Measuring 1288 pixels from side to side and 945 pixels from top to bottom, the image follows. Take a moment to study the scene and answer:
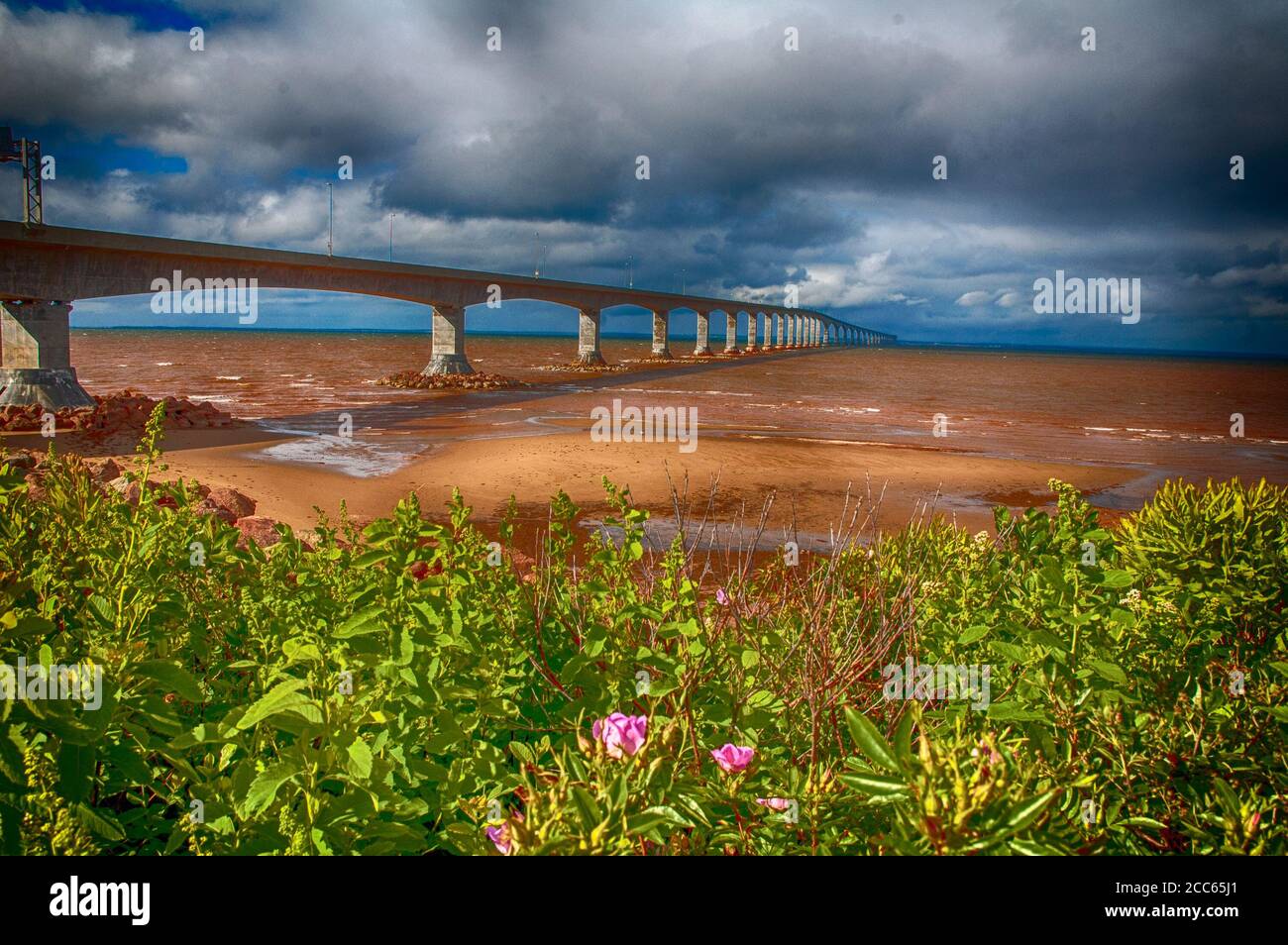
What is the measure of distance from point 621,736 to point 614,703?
784mm

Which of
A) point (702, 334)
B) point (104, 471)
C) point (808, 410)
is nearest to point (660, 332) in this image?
point (702, 334)

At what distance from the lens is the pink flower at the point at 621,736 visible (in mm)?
1557

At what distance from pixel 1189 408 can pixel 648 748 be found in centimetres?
4480

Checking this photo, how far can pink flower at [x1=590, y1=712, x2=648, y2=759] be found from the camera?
5.11 feet

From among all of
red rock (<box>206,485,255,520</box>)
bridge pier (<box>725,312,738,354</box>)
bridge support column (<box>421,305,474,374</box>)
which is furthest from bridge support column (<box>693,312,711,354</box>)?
red rock (<box>206,485,255,520</box>)

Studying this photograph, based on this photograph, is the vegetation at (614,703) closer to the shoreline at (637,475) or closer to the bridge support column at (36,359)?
the shoreline at (637,475)

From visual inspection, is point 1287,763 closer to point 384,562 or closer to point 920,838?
point 920,838

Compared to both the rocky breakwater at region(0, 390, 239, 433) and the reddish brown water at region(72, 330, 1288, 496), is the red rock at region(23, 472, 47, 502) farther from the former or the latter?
the rocky breakwater at region(0, 390, 239, 433)

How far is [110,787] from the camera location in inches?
77.9

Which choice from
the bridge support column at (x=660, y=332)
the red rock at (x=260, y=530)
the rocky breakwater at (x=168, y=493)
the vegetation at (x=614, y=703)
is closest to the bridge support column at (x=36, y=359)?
the rocky breakwater at (x=168, y=493)

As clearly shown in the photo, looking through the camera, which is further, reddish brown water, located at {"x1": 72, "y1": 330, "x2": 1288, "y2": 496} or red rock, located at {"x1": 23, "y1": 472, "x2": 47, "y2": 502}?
reddish brown water, located at {"x1": 72, "y1": 330, "x2": 1288, "y2": 496}

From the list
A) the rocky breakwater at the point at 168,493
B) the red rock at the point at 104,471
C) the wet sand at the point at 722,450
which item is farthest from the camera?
the wet sand at the point at 722,450

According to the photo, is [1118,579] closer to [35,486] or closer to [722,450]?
[35,486]
